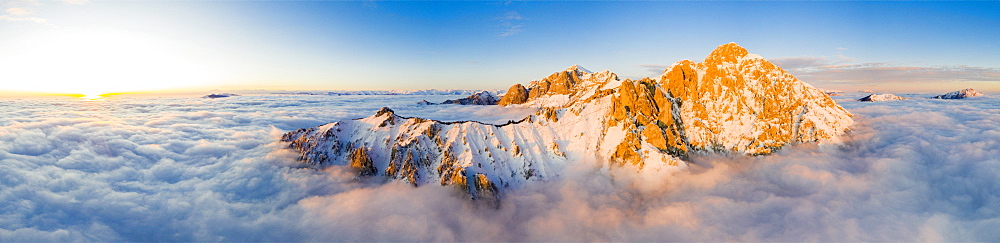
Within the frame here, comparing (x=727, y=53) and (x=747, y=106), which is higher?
(x=727, y=53)

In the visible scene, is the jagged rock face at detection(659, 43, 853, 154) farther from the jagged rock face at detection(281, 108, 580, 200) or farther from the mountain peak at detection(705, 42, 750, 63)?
the jagged rock face at detection(281, 108, 580, 200)

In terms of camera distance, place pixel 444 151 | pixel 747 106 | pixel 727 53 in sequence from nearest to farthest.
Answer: pixel 444 151, pixel 747 106, pixel 727 53

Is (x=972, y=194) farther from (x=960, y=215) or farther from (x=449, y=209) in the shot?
(x=449, y=209)

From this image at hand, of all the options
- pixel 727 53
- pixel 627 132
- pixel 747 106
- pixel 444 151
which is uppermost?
pixel 727 53

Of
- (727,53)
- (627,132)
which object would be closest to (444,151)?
(627,132)

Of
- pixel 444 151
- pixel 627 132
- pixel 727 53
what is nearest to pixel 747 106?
pixel 727 53

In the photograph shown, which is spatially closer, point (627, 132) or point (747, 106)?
point (627, 132)

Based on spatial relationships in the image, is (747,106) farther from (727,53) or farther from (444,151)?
(444,151)

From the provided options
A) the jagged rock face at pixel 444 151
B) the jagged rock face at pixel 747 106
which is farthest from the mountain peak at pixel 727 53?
the jagged rock face at pixel 444 151

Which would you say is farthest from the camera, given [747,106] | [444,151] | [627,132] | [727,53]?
[727,53]
